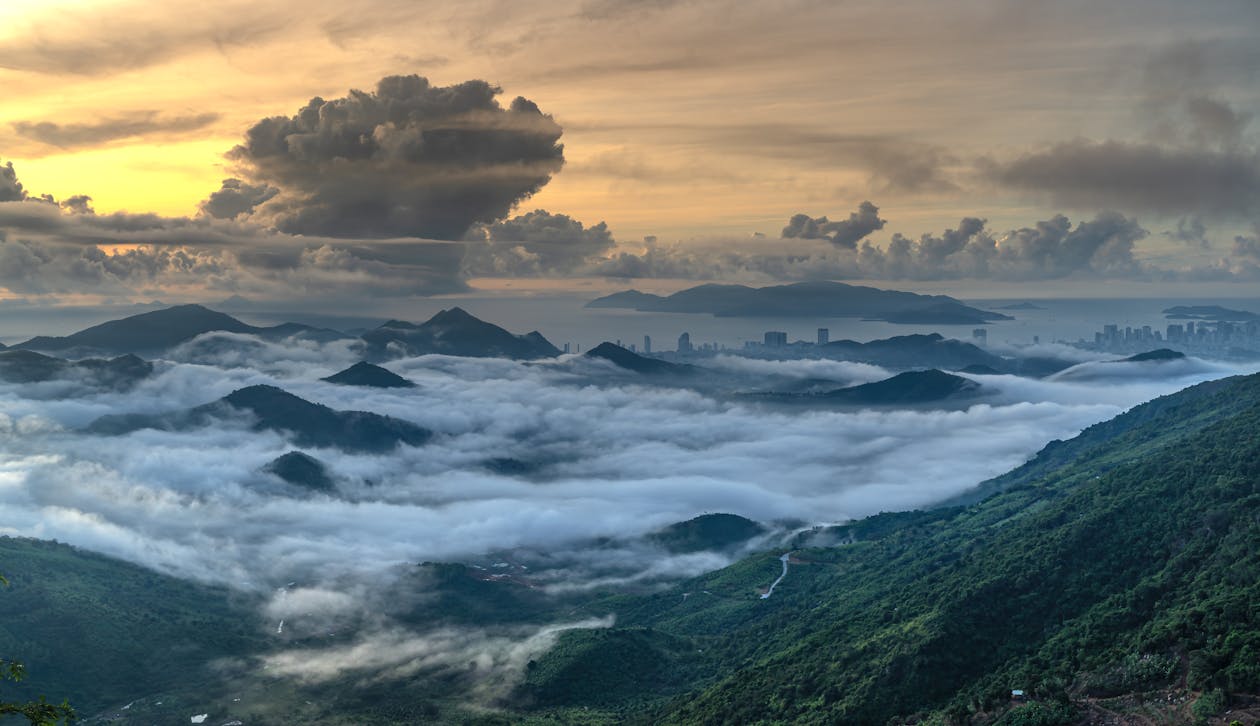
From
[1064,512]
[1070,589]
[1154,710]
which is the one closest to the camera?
[1154,710]

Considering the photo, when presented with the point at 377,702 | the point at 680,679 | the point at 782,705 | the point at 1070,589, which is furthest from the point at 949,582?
the point at 377,702

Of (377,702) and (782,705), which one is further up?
(782,705)

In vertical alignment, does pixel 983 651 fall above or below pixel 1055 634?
below

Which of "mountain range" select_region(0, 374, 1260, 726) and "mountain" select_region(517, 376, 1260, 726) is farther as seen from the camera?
"mountain range" select_region(0, 374, 1260, 726)

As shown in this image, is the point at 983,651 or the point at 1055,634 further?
the point at 983,651

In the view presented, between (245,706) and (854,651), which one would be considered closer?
(854,651)

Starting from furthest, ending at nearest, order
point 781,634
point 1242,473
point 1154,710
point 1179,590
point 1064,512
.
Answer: point 781,634
point 1064,512
point 1242,473
point 1179,590
point 1154,710

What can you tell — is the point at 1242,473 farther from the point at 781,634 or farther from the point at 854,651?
the point at 781,634

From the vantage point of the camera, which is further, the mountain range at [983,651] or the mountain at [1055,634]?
the mountain range at [983,651]

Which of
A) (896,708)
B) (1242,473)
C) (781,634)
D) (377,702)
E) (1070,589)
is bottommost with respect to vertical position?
(377,702)

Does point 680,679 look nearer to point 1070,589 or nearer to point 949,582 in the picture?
point 949,582
